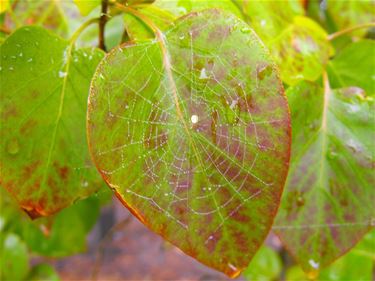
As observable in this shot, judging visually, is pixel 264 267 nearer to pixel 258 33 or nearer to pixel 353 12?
pixel 353 12

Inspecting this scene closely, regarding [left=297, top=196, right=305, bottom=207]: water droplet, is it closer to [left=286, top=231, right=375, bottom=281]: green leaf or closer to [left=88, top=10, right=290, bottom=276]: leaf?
[left=88, top=10, right=290, bottom=276]: leaf

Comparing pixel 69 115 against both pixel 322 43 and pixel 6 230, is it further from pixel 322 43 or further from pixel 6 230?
pixel 6 230

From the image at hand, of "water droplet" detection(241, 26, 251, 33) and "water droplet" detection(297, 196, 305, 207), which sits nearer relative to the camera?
"water droplet" detection(241, 26, 251, 33)

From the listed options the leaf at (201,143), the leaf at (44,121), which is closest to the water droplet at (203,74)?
the leaf at (201,143)

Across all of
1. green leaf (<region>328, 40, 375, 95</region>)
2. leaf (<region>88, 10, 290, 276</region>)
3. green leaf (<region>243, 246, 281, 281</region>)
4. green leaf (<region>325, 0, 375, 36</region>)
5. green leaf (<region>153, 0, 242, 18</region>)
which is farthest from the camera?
green leaf (<region>243, 246, 281, 281</region>)

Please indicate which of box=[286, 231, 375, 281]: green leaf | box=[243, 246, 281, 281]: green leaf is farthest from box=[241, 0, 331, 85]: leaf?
box=[243, 246, 281, 281]: green leaf

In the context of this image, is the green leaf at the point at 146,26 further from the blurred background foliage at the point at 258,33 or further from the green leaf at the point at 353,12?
the green leaf at the point at 353,12

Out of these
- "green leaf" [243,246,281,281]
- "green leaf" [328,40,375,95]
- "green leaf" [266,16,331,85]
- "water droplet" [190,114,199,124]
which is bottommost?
"green leaf" [243,246,281,281]
